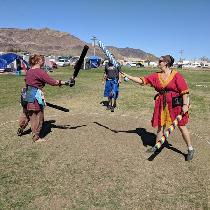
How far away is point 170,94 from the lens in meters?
7.48

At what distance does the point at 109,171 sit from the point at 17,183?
1805 millimetres

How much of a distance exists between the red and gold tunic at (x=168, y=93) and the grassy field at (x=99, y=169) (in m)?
0.86

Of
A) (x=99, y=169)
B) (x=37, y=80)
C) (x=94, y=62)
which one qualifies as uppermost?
(x=37, y=80)

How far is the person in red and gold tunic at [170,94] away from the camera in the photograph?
7.32 metres

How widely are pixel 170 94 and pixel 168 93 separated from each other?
0.05 meters

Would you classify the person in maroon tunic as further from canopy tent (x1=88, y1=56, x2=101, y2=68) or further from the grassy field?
canopy tent (x1=88, y1=56, x2=101, y2=68)

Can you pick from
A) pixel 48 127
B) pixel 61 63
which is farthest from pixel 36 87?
pixel 61 63

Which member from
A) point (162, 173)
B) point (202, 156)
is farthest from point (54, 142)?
point (202, 156)

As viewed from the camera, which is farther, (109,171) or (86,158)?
(86,158)

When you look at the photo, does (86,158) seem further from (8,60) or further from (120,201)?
(8,60)

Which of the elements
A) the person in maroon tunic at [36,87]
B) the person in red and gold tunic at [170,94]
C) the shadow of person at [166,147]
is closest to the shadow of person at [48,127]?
the person in maroon tunic at [36,87]

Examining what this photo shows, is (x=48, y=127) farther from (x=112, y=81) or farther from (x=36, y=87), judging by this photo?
(x=112, y=81)

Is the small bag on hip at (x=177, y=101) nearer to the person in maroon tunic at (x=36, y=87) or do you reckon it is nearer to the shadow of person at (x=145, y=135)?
the shadow of person at (x=145, y=135)

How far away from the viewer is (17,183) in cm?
612
